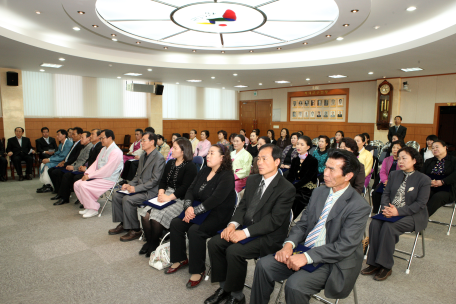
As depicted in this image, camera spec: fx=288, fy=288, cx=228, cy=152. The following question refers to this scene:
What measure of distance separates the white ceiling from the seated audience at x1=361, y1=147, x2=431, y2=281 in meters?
3.11

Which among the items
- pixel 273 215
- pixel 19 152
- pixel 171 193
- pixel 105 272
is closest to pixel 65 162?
pixel 19 152

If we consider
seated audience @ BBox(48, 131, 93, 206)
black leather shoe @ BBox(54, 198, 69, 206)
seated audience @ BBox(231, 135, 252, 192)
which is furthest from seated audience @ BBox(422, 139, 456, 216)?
black leather shoe @ BBox(54, 198, 69, 206)

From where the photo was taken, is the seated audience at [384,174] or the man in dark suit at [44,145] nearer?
the seated audience at [384,174]

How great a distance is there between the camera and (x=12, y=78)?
980 cm

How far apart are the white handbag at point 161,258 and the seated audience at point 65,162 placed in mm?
4065

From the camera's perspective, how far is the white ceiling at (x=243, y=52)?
5.87 m

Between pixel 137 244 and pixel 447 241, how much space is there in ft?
14.9

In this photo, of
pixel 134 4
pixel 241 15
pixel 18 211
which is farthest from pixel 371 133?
pixel 18 211

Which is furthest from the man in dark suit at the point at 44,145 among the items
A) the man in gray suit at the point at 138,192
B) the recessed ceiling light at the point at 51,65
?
the man in gray suit at the point at 138,192

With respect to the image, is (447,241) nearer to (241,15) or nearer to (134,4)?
(241,15)

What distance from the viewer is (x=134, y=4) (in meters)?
5.83

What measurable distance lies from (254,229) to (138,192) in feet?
7.68

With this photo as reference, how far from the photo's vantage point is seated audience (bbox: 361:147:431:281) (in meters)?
3.21

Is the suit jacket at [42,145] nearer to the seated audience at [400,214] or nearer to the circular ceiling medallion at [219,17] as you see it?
the circular ceiling medallion at [219,17]
